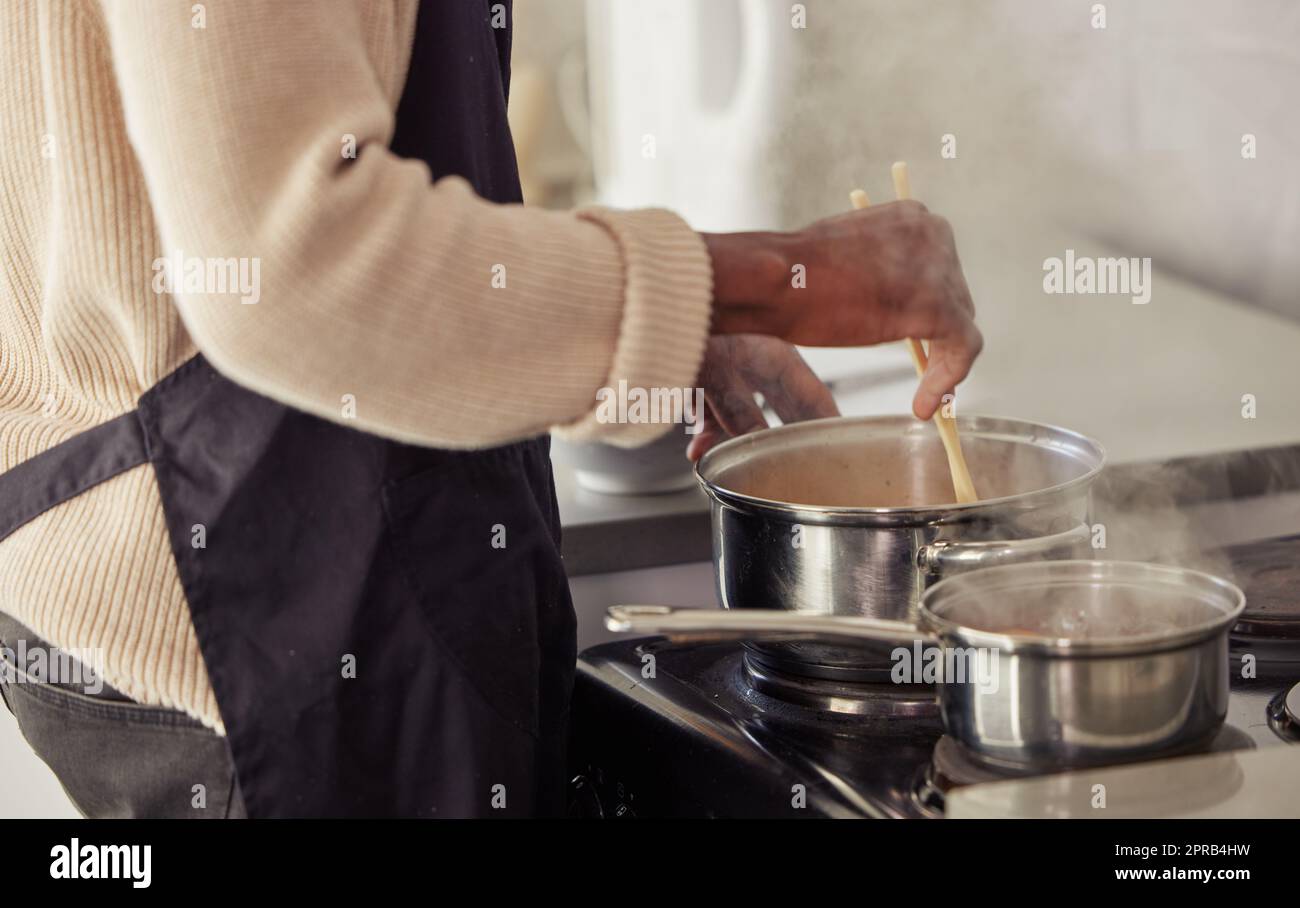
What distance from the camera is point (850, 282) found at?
81 cm

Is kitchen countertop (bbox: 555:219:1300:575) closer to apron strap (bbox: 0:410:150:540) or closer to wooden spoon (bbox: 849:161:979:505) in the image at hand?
wooden spoon (bbox: 849:161:979:505)

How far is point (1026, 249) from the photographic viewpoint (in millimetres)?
1927

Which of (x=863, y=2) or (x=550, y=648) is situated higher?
(x=863, y=2)

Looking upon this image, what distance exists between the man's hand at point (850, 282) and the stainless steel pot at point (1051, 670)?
0.16 metres

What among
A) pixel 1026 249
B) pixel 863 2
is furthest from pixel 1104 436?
pixel 863 2

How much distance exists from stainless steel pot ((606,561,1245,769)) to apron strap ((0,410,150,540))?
0.99ft

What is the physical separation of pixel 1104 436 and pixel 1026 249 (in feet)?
1.16

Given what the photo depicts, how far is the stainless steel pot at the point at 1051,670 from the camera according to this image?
737 millimetres

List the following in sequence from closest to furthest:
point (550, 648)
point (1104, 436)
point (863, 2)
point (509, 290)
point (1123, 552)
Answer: point (509, 290), point (550, 648), point (1123, 552), point (1104, 436), point (863, 2)

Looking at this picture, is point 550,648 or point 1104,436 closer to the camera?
point 550,648

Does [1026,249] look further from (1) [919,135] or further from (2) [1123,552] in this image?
(2) [1123,552]

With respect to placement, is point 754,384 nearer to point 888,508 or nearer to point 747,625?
point 888,508

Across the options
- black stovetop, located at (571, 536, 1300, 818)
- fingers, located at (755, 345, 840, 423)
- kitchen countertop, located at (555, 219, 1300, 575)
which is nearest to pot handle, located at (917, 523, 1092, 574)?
black stovetop, located at (571, 536, 1300, 818)
